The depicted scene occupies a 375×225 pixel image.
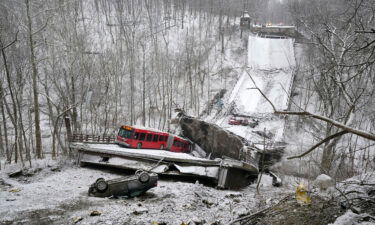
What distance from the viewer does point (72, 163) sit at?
15484 mm

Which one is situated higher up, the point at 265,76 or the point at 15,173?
the point at 265,76

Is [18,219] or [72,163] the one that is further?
[72,163]

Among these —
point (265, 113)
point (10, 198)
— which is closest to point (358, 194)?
point (10, 198)

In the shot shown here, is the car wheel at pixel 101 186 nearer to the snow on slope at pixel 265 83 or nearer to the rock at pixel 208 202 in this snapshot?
the rock at pixel 208 202

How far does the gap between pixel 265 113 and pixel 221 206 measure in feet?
70.7

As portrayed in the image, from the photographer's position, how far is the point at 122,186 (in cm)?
1020

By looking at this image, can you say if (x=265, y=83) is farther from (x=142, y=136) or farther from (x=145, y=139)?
(x=142, y=136)

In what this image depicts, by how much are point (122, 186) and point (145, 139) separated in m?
9.38

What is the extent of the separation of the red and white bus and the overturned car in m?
8.46

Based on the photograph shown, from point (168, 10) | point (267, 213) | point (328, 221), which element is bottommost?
point (267, 213)

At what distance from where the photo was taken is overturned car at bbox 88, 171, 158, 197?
10.0 m

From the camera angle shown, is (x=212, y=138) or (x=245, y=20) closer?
(x=212, y=138)

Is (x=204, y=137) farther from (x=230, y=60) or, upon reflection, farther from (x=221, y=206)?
(x=230, y=60)

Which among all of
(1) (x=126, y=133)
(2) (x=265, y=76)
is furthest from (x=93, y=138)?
(2) (x=265, y=76)
